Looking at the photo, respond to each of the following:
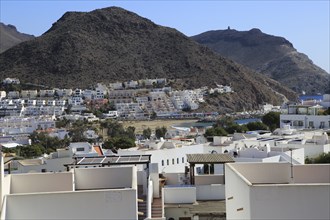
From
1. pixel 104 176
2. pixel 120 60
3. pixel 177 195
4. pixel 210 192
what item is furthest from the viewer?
pixel 120 60

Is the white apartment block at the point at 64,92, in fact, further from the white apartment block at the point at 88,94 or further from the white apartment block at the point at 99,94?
the white apartment block at the point at 99,94

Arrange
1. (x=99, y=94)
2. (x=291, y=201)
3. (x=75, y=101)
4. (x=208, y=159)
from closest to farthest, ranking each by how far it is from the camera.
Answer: (x=291, y=201) → (x=208, y=159) → (x=75, y=101) → (x=99, y=94)

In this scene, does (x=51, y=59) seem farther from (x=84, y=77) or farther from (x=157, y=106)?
(x=157, y=106)

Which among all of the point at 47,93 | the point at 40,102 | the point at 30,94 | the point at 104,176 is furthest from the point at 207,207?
the point at 30,94

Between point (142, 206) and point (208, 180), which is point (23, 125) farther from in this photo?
point (142, 206)

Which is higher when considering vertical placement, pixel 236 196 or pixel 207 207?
pixel 236 196

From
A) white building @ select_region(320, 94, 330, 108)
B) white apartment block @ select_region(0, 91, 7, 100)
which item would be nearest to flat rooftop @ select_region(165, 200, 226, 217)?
white building @ select_region(320, 94, 330, 108)

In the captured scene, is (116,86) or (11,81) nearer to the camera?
(116,86)

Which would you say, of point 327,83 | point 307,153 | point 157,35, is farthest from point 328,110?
point 327,83
